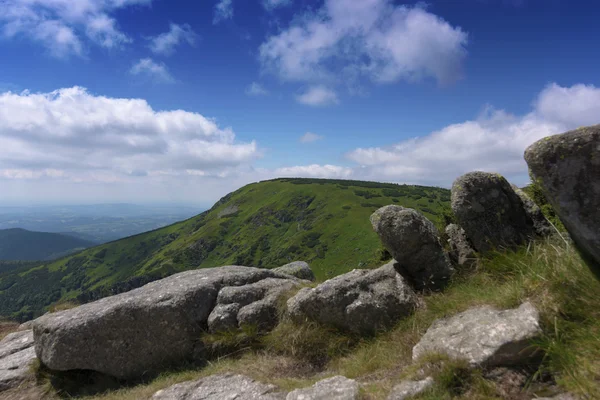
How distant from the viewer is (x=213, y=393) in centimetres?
752

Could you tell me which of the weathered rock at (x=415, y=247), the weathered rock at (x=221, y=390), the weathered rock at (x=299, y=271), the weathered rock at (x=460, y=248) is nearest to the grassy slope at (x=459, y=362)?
the weathered rock at (x=221, y=390)

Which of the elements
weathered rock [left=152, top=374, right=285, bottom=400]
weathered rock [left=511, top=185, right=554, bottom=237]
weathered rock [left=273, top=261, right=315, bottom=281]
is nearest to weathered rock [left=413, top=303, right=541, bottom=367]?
weathered rock [left=152, top=374, right=285, bottom=400]

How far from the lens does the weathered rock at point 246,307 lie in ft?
32.5

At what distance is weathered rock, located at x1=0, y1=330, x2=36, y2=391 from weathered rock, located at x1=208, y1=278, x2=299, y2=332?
6631mm

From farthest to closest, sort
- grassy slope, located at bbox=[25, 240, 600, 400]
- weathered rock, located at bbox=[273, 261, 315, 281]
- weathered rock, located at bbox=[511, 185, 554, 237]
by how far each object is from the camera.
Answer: weathered rock, located at bbox=[273, 261, 315, 281] < weathered rock, located at bbox=[511, 185, 554, 237] < grassy slope, located at bbox=[25, 240, 600, 400]

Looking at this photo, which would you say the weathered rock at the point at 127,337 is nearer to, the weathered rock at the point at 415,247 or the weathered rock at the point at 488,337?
the weathered rock at the point at 415,247

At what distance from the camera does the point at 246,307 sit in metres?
10.2

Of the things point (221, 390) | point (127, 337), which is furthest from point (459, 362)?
point (127, 337)

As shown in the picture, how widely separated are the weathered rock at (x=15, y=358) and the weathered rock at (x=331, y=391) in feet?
32.8

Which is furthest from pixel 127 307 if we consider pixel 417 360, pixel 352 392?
pixel 417 360

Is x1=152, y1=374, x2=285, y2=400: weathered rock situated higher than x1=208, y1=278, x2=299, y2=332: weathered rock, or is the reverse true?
x1=208, y1=278, x2=299, y2=332: weathered rock

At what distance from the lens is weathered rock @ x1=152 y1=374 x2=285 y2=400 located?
6.96 m

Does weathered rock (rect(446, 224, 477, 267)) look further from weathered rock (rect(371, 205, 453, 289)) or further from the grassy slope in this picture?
weathered rock (rect(371, 205, 453, 289))

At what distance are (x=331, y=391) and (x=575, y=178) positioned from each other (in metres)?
5.77
